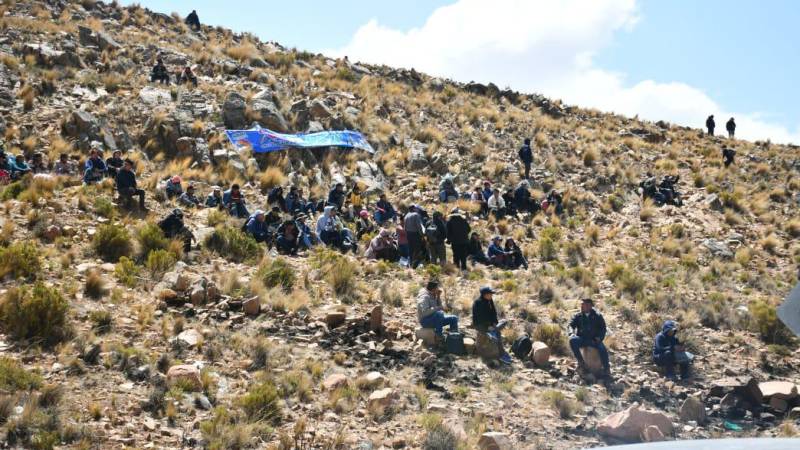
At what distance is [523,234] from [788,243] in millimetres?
8897

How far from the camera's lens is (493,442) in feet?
22.5

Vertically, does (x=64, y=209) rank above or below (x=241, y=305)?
above

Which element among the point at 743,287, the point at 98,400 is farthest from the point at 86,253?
the point at 743,287

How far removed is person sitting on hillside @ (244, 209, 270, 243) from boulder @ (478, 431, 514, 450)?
8.36 m

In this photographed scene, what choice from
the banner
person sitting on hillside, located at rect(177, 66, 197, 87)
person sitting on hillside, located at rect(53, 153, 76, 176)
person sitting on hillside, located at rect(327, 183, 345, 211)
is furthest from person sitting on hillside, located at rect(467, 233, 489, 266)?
person sitting on hillside, located at rect(177, 66, 197, 87)

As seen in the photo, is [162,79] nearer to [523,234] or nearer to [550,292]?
[523,234]

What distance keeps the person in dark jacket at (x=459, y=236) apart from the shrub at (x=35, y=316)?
8448mm

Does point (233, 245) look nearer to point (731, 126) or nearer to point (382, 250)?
point (382, 250)

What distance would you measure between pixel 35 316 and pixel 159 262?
10.3 ft

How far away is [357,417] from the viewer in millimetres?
7371

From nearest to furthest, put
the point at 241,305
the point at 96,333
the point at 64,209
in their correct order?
the point at 96,333 < the point at 241,305 < the point at 64,209

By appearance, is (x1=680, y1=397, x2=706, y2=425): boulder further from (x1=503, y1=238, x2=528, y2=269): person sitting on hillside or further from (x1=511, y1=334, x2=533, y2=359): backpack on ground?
(x1=503, y1=238, x2=528, y2=269): person sitting on hillside

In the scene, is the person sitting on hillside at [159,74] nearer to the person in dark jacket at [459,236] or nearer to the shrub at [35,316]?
the person in dark jacket at [459,236]

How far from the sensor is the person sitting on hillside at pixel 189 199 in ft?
50.9
